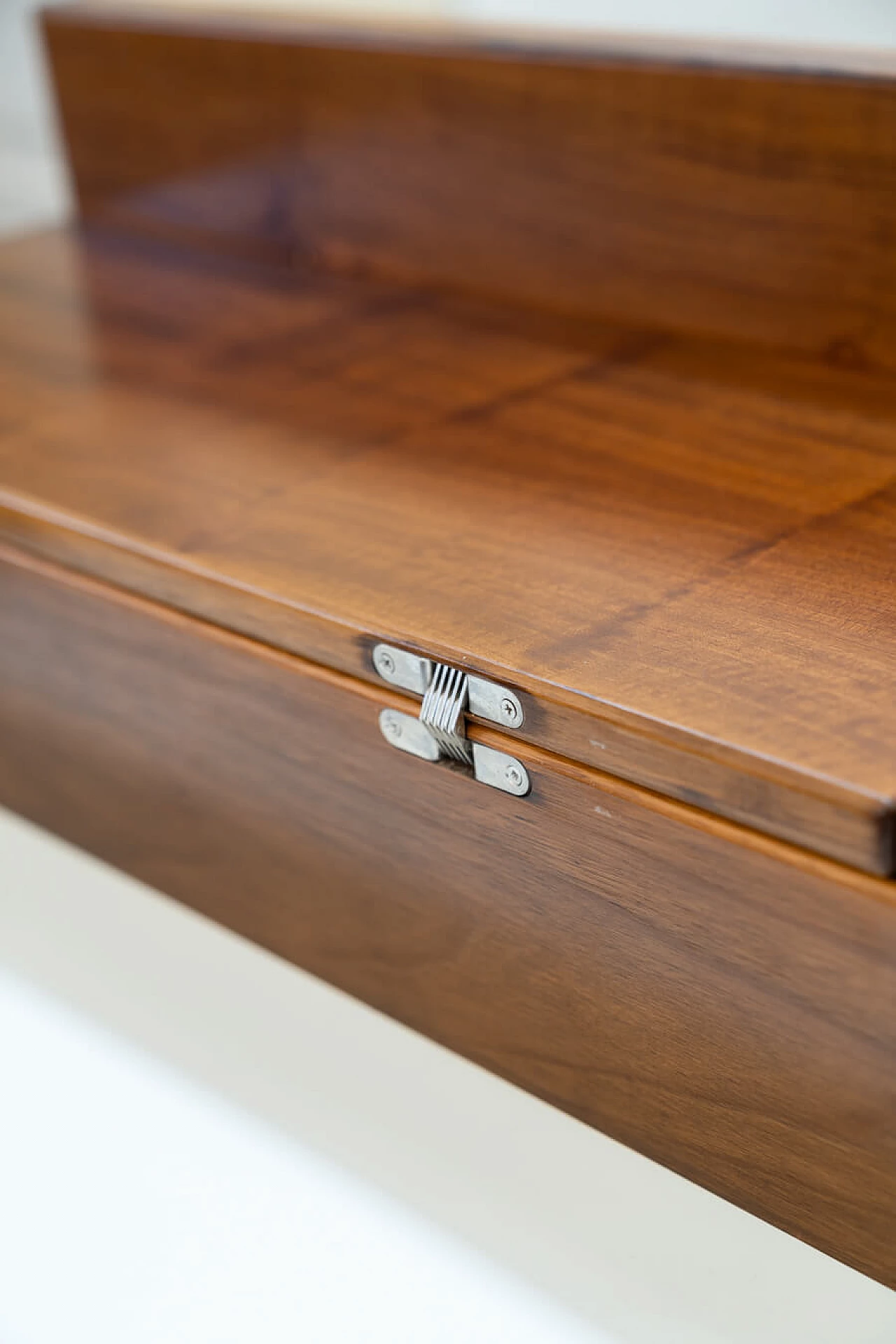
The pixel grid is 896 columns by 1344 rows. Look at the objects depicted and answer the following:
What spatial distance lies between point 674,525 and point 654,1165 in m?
0.29

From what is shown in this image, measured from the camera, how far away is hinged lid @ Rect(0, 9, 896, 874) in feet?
1.88

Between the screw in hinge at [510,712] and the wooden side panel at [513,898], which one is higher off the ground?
the screw in hinge at [510,712]

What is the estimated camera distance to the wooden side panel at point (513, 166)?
792mm

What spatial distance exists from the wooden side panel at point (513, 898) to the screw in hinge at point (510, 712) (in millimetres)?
16

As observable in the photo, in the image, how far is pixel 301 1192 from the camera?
678mm

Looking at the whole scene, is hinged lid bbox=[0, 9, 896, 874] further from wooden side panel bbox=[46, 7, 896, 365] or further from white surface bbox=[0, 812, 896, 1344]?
white surface bbox=[0, 812, 896, 1344]

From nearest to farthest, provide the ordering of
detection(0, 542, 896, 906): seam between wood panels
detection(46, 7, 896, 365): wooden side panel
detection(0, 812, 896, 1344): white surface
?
detection(0, 542, 896, 906): seam between wood panels < detection(0, 812, 896, 1344): white surface < detection(46, 7, 896, 365): wooden side panel

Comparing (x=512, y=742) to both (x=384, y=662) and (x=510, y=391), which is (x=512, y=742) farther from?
(x=510, y=391)

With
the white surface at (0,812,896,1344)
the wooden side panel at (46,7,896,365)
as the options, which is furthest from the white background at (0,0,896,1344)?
the wooden side panel at (46,7,896,365)

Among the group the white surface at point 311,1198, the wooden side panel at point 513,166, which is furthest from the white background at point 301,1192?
the wooden side panel at point 513,166

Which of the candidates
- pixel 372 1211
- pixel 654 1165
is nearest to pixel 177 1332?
pixel 372 1211

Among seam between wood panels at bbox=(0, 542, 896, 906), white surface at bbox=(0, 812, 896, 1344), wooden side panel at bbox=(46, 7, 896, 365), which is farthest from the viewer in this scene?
wooden side panel at bbox=(46, 7, 896, 365)

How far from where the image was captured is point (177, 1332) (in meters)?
0.62

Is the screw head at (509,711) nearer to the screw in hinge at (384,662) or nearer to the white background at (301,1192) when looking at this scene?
the screw in hinge at (384,662)
